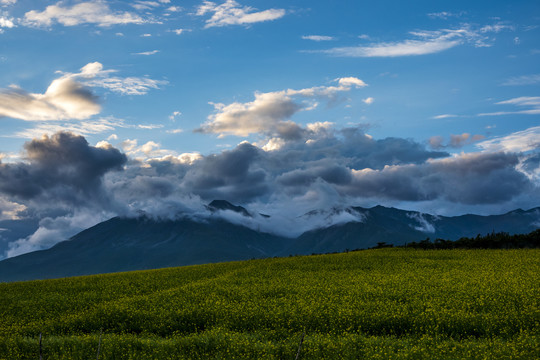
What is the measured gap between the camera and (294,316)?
24.6 m

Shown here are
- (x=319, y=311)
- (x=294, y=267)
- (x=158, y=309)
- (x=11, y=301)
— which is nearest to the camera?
(x=319, y=311)

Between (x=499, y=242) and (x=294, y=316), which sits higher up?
(x=499, y=242)

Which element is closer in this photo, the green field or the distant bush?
the green field

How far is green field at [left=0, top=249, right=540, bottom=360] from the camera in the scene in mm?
19750

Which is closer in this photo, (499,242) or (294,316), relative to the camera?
(294,316)

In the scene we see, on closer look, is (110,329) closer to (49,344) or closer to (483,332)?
(49,344)

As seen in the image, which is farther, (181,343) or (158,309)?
(158,309)

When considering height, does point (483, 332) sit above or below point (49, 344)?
below

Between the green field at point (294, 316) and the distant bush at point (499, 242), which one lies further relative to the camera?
the distant bush at point (499, 242)

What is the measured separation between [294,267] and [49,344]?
98.1ft

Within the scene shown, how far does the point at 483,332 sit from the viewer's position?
22.3 meters

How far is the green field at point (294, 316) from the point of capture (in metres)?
19.8

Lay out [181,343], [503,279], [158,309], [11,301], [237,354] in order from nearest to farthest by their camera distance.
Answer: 1. [237,354]
2. [181,343]
3. [158,309]
4. [503,279]
5. [11,301]

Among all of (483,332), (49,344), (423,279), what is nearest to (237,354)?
(49,344)
